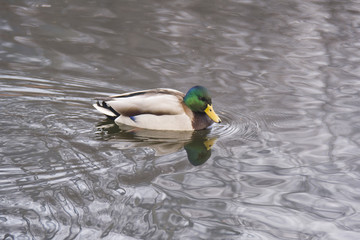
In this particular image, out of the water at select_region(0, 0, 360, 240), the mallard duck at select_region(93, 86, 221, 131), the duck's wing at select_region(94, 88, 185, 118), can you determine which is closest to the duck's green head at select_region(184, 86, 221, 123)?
the mallard duck at select_region(93, 86, 221, 131)

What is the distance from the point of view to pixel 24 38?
384 inches

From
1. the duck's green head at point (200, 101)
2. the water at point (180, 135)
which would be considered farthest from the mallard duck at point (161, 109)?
the water at point (180, 135)

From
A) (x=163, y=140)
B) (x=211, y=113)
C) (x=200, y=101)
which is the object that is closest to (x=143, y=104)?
(x=163, y=140)

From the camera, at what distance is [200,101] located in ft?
23.2

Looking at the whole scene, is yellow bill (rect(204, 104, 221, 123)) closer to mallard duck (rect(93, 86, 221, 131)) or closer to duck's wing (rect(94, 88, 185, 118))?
mallard duck (rect(93, 86, 221, 131))

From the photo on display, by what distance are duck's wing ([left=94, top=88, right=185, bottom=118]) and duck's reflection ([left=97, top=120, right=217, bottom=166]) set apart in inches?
7.0

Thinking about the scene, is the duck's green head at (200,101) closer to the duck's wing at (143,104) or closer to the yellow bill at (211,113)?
the yellow bill at (211,113)

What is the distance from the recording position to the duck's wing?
23.0 ft

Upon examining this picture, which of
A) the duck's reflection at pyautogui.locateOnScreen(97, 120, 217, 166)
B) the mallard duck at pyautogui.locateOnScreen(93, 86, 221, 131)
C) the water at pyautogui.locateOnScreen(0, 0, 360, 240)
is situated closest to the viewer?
the water at pyautogui.locateOnScreen(0, 0, 360, 240)

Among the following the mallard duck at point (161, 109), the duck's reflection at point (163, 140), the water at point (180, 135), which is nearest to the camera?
the water at point (180, 135)

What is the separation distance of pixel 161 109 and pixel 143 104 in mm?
215

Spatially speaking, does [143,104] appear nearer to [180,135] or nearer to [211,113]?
[180,135]

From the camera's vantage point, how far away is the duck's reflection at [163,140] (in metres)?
6.42

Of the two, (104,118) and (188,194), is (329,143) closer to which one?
(188,194)
